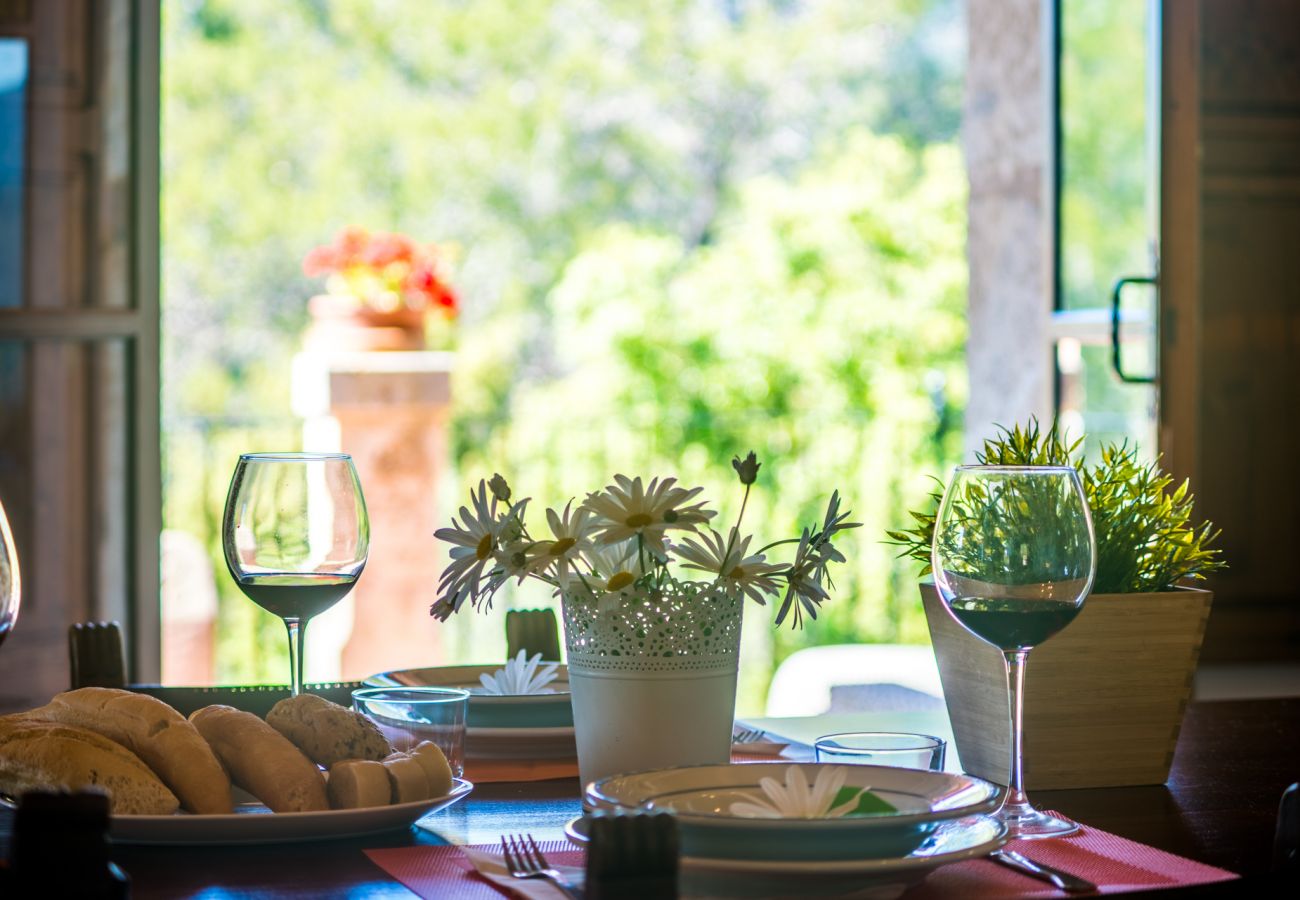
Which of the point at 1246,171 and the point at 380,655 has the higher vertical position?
the point at 1246,171

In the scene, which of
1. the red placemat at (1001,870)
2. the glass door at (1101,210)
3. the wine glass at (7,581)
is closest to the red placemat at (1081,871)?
the red placemat at (1001,870)

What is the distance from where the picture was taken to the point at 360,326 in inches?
196

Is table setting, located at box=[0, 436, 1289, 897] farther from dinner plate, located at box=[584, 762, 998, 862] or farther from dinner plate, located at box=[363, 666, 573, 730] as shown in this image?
dinner plate, located at box=[363, 666, 573, 730]

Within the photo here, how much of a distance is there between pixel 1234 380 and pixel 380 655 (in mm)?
2502

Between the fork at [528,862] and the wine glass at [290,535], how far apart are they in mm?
200

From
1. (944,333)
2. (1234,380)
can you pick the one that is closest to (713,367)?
(944,333)

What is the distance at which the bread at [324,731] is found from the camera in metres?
0.87

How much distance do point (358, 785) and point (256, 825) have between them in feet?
0.18

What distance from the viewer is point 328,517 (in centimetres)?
97

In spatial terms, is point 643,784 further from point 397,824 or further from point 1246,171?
point 1246,171

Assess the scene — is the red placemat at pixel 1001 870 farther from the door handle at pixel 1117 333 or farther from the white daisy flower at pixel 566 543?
the door handle at pixel 1117 333

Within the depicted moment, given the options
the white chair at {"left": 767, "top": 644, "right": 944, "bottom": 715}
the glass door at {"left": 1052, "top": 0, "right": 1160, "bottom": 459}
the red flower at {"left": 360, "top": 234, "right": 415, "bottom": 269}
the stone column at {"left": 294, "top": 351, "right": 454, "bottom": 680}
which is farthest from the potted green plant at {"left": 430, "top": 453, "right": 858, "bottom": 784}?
the red flower at {"left": 360, "top": 234, "right": 415, "bottom": 269}

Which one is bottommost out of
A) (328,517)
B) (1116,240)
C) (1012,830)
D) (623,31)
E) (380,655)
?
(380,655)

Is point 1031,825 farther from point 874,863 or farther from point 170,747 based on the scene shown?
point 170,747
